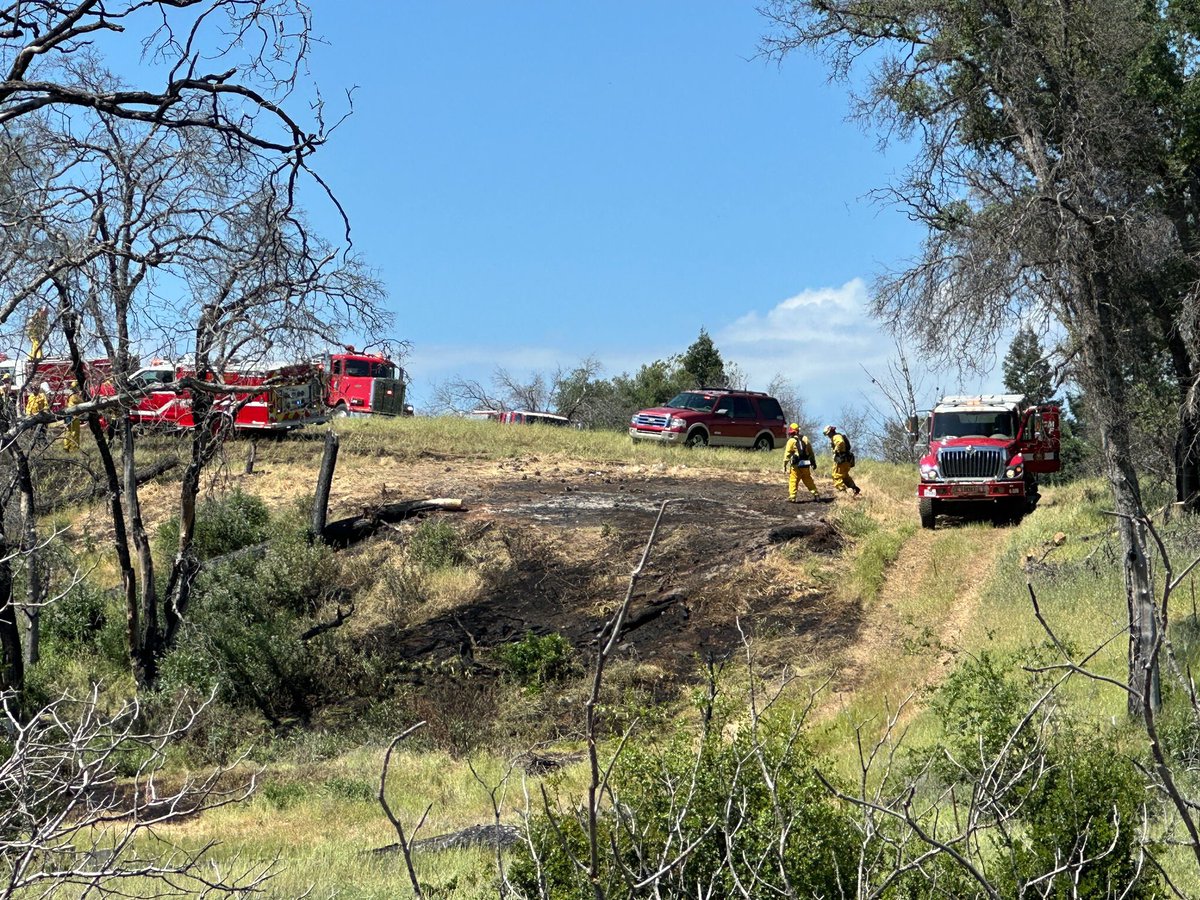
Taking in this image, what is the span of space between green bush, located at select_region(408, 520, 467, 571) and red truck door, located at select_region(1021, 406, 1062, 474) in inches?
452

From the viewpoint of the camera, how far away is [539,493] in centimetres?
3130

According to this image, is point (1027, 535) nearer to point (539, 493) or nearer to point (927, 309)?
point (927, 309)

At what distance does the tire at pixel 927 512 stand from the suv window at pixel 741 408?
11387 mm

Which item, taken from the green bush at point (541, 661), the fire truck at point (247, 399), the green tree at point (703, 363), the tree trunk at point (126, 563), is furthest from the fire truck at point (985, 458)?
the green tree at point (703, 363)

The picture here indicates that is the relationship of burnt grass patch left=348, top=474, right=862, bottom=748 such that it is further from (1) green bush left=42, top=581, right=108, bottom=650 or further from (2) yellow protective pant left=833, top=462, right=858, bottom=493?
(1) green bush left=42, top=581, right=108, bottom=650

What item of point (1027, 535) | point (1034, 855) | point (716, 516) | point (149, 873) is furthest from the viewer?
point (716, 516)

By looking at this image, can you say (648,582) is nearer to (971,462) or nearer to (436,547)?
(436,547)

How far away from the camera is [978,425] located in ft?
87.3

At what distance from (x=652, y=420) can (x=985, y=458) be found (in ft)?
41.6

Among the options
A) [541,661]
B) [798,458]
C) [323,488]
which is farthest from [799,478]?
[323,488]

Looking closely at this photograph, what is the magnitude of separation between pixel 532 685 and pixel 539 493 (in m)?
10.2

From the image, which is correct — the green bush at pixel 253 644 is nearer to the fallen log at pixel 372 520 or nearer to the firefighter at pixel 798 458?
the fallen log at pixel 372 520

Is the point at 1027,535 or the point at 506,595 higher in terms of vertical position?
the point at 1027,535

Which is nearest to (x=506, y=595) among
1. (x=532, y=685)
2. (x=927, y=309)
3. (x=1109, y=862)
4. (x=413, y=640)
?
(x=413, y=640)
